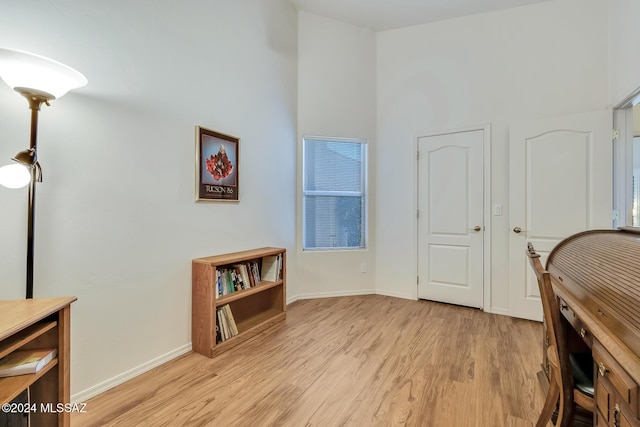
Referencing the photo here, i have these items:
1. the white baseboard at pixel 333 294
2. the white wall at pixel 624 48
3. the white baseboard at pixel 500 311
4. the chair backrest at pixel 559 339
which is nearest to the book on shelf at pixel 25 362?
the chair backrest at pixel 559 339

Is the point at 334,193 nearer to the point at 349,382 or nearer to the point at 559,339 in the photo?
the point at 349,382

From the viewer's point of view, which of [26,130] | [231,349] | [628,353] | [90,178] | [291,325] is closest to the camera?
[628,353]

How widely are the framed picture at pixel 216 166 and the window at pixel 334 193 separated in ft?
3.74

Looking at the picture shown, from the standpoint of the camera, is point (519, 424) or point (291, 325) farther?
point (291, 325)

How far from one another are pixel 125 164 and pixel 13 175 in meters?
0.68

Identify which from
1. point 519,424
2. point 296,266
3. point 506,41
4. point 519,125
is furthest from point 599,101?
point 296,266

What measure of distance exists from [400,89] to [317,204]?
179 cm

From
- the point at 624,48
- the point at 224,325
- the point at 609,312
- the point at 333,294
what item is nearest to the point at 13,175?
the point at 224,325

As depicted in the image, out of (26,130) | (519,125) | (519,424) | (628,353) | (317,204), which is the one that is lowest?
(519,424)

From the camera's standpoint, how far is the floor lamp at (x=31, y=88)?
1.16 metres

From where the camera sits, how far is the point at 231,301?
244cm

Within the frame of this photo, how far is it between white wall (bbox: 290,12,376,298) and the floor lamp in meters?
2.45

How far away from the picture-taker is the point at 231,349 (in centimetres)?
228

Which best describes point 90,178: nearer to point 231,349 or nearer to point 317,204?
point 231,349
